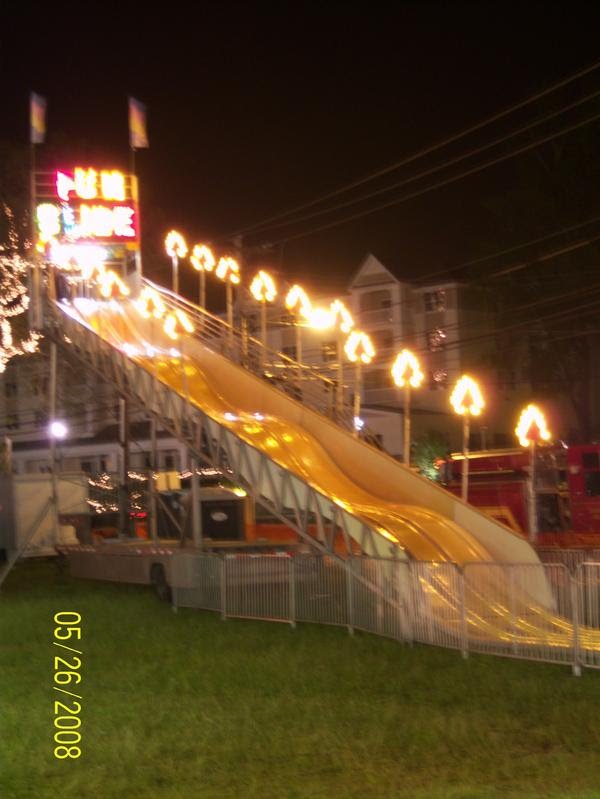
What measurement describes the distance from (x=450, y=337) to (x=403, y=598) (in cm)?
3525

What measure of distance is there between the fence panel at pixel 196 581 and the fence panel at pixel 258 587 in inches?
17.4

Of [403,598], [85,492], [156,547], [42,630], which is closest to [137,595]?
[156,547]

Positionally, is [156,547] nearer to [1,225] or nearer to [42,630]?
[42,630]

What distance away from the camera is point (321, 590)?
18484 millimetres

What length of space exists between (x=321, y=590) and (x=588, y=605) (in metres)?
5.20

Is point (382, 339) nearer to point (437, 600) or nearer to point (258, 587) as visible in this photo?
point (258, 587)

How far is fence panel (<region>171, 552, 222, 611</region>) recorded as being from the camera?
67.9 ft

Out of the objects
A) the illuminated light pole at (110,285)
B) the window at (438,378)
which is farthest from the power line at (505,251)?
the illuminated light pole at (110,285)

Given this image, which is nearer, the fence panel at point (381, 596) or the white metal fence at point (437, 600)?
the white metal fence at point (437, 600)

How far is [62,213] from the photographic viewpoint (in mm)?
32875

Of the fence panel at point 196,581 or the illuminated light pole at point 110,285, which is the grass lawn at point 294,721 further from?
the illuminated light pole at point 110,285

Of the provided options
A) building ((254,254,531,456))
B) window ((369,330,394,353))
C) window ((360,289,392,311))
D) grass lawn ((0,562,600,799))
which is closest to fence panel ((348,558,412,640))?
grass lawn ((0,562,600,799))

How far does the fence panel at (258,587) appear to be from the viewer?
19000 mm
